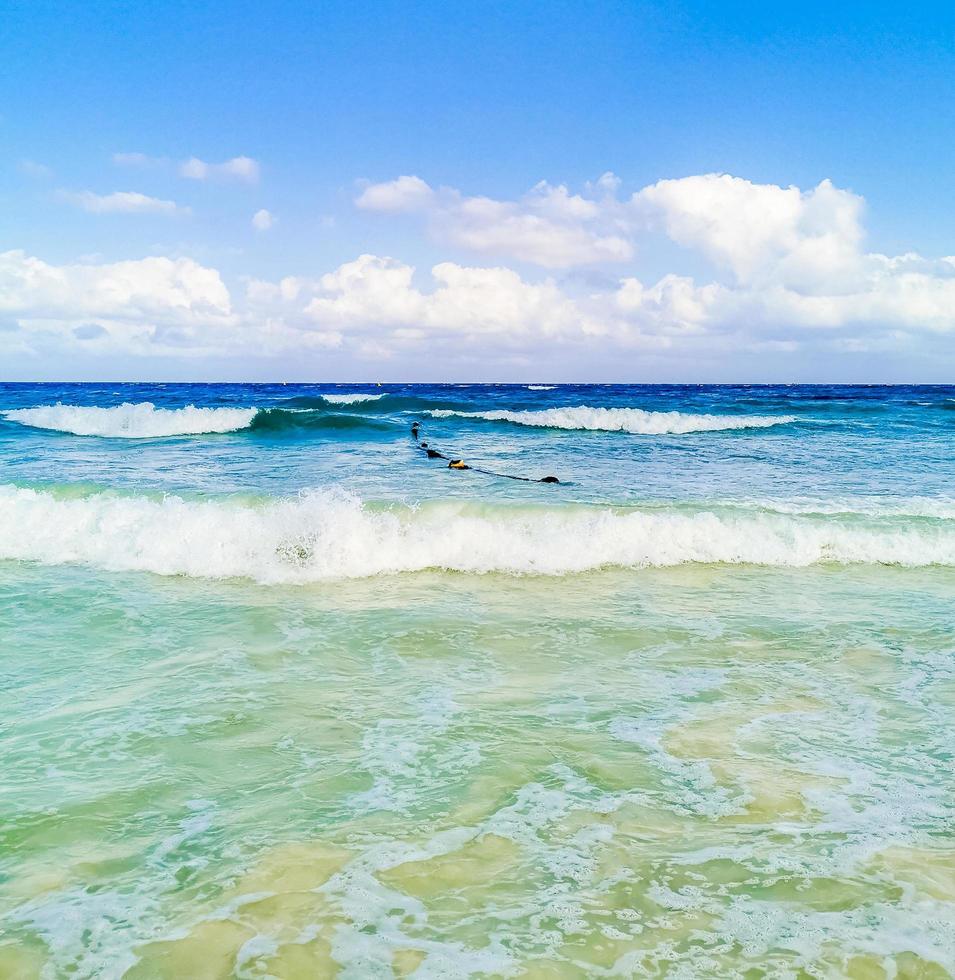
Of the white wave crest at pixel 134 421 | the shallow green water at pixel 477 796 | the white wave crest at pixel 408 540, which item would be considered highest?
the white wave crest at pixel 134 421

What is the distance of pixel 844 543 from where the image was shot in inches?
394

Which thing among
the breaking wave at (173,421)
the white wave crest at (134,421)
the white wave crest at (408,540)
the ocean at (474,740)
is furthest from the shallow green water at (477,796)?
the white wave crest at (134,421)

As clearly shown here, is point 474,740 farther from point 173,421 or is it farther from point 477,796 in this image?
point 173,421

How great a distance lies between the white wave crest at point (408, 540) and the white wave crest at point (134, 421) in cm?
1797

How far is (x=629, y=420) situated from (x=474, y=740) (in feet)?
97.3

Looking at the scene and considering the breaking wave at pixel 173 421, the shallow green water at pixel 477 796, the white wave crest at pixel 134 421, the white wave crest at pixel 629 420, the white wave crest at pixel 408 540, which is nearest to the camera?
the shallow green water at pixel 477 796

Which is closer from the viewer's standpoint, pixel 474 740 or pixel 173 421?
pixel 474 740

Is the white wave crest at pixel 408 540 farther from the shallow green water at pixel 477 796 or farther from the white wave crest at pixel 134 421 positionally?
the white wave crest at pixel 134 421

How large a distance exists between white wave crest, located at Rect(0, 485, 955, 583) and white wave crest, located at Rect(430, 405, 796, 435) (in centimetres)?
1961

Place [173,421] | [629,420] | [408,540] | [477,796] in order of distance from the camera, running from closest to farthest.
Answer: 1. [477,796]
2. [408,540]
3. [173,421]
4. [629,420]

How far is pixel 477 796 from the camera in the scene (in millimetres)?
3732

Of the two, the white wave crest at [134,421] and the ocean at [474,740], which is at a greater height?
the white wave crest at [134,421]

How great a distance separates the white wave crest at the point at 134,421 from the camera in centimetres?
2812

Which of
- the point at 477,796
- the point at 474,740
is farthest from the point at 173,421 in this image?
the point at 477,796
